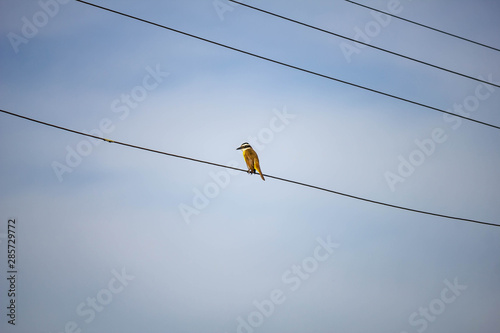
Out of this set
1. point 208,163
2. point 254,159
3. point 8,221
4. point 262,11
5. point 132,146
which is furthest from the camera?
point 254,159

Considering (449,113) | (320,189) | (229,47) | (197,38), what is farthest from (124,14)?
(449,113)

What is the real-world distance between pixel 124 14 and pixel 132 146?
103 inches

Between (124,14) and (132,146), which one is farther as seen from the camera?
(124,14)

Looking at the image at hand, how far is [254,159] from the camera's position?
14.2 metres

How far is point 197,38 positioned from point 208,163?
258 cm

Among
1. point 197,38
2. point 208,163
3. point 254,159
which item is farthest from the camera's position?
point 254,159

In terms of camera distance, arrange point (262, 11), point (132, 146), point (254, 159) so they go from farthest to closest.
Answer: point (254, 159) < point (262, 11) < point (132, 146)

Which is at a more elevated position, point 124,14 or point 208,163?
point 124,14

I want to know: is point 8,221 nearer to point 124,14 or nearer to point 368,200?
point 124,14

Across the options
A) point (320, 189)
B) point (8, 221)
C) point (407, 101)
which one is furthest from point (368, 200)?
point (8, 221)

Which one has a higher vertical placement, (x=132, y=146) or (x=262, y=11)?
(x=262, y=11)

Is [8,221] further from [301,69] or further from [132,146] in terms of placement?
[301,69]

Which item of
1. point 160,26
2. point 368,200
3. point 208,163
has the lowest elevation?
point 368,200

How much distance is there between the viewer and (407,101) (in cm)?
1213
